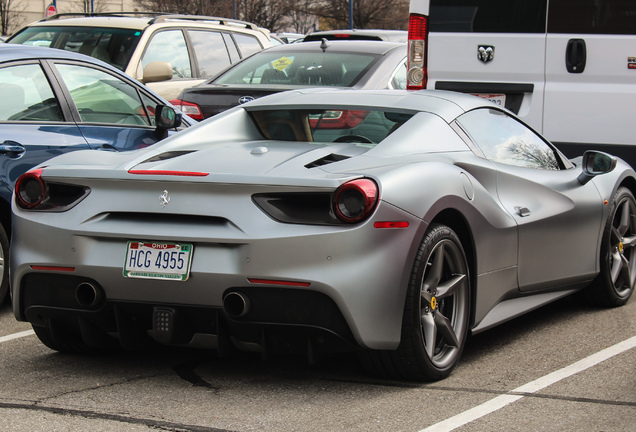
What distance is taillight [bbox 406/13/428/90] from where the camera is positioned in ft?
28.8

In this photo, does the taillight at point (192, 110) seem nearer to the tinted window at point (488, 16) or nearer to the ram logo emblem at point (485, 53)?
the tinted window at point (488, 16)

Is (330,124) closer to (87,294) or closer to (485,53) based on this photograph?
(87,294)

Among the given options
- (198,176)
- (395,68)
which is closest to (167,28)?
(395,68)

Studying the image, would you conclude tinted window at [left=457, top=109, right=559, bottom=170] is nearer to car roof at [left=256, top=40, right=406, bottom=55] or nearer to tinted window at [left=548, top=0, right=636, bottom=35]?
tinted window at [left=548, top=0, right=636, bottom=35]

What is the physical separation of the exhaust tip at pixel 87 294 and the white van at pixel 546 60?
471 cm

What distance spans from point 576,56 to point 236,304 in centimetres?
472

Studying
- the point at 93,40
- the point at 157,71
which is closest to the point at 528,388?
the point at 157,71

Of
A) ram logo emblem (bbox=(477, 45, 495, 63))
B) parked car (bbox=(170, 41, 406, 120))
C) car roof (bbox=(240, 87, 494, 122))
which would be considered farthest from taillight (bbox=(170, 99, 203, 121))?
car roof (bbox=(240, 87, 494, 122))

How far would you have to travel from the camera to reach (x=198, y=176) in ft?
14.5

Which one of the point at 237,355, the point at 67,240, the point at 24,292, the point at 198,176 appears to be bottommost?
the point at 237,355

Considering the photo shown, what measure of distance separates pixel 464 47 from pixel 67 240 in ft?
16.1

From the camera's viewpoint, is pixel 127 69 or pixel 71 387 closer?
pixel 71 387

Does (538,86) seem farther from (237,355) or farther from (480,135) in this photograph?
(237,355)

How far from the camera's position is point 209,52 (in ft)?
41.4
